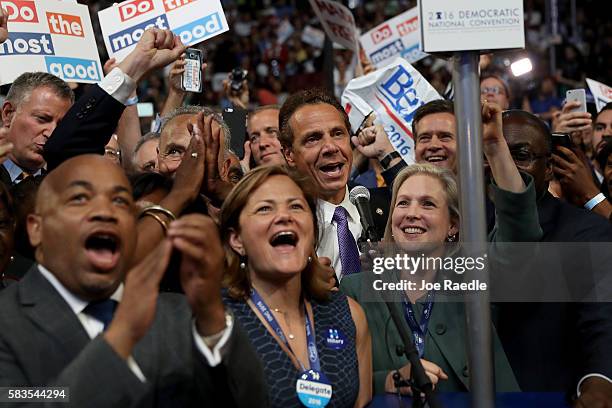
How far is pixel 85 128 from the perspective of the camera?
11.9 ft

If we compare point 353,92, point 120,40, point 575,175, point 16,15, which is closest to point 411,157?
point 353,92

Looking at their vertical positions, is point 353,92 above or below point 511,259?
above

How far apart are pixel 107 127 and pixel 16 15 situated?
184cm

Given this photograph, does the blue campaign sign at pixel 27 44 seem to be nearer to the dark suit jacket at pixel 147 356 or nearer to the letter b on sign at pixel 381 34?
the dark suit jacket at pixel 147 356

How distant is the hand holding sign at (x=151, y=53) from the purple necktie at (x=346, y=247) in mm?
977

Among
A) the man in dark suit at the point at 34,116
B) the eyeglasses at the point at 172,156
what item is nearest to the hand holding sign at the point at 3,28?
the man in dark suit at the point at 34,116

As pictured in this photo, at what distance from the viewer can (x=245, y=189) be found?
3180 millimetres

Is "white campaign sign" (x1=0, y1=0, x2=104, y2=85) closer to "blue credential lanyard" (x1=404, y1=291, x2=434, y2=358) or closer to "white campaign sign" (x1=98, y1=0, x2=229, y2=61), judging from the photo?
"white campaign sign" (x1=98, y1=0, x2=229, y2=61)

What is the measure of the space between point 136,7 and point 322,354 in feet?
9.86

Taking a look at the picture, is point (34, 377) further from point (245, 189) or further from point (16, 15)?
point (16, 15)

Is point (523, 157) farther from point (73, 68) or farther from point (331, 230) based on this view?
point (73, 68)

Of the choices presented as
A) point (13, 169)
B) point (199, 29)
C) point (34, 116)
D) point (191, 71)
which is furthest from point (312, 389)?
point (199, 29)

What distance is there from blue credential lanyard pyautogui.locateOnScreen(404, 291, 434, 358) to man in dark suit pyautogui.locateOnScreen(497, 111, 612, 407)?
0.30m

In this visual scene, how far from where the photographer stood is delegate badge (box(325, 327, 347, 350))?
306 centimetres
